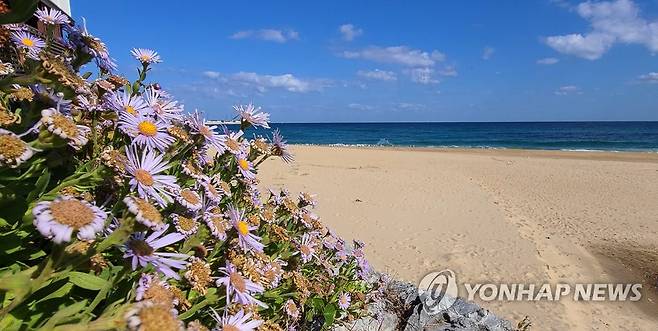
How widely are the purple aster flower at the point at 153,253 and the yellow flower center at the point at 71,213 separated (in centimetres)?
26

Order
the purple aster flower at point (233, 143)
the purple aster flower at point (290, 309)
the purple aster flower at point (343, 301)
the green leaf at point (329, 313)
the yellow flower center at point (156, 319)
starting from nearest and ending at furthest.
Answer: the yellow flower center at point (156, 319)
the purple aster flower at point (233, 143)
the purple aster flower at point (290, 309)
the green leaf at point (329, 313)
the purple aster flower at point (343, 301)

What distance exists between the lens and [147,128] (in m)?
1.45

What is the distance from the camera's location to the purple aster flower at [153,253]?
1.12m

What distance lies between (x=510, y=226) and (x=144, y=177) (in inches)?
407

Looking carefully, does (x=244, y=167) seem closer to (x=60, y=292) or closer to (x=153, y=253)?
(x=153, y=253)

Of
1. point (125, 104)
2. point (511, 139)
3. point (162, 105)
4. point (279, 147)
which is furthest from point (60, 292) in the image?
point (511, 139)

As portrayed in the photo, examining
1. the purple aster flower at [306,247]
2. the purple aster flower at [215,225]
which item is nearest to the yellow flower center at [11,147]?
the purple aster flower at [215,225]

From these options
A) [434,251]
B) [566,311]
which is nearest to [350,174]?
[434,251]

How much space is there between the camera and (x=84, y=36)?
1.68 meters

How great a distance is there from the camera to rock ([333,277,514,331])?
3.70 metres

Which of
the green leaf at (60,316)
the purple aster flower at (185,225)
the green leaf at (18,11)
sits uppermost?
the green leaf at (18,11)

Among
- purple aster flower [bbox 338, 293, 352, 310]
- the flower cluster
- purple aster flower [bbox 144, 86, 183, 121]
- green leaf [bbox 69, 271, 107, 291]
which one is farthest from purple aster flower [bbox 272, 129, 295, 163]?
green leaf [bbox 69, 271, 107, 291]

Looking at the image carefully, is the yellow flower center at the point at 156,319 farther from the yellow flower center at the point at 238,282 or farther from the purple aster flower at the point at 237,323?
the yellow flower center at the point at 238,282

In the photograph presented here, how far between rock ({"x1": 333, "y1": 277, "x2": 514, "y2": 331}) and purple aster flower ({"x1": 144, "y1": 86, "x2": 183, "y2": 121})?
7.12ft
